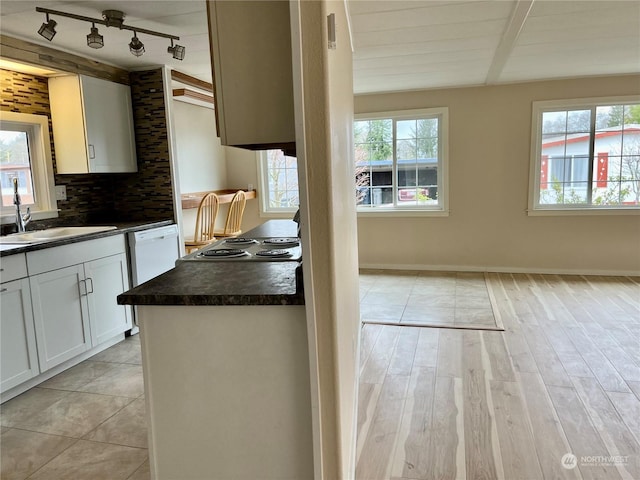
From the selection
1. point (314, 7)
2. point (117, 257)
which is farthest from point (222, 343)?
point (117, 257)

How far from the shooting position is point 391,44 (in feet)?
11.0

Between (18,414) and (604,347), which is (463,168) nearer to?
(604,347)

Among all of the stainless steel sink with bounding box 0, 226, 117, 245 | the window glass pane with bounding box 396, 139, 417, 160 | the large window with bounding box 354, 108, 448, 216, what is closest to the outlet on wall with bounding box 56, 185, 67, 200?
the stainless steel sink with bounding box 0, 226, 117, 245

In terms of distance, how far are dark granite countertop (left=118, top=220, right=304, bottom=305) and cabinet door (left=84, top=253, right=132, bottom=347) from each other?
150 cm

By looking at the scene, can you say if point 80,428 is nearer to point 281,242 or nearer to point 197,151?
point 281,242

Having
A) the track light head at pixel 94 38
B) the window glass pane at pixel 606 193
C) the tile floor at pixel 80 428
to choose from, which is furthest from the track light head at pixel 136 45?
the window glass pane at pixel 606 193

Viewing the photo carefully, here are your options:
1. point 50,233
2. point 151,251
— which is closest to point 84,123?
point 50,233

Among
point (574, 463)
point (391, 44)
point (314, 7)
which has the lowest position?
point (574, 463)

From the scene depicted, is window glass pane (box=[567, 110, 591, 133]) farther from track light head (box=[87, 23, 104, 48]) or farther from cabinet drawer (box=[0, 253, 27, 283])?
cabinet drawer (box=[0, 253, 27, 283])

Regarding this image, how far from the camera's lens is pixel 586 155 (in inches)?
195

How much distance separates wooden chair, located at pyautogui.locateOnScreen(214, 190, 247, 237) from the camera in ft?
15.7

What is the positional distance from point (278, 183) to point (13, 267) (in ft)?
12.6

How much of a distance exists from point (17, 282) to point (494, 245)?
468 centimetres

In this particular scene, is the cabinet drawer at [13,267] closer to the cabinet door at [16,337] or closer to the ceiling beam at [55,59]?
the cabinet door at [16,337]
